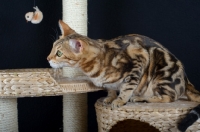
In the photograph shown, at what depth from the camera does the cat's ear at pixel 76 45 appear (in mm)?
1535

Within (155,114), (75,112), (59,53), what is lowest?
(75,112)

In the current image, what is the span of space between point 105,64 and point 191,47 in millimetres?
912

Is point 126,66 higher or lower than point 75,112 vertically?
higher

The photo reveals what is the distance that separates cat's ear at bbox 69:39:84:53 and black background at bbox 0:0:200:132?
0.88m

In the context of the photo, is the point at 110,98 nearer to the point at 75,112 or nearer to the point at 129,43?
the point at 129,43

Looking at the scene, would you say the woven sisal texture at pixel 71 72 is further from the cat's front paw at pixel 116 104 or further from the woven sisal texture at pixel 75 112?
the cat's front paw at pixel 116 104

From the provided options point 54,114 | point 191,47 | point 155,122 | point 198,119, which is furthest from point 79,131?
point 191,47

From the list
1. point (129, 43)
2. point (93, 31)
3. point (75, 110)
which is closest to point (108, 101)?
point (129, 43)

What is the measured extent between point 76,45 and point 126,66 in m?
0.26

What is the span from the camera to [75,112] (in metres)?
2.02

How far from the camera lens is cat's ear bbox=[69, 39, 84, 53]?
1.53 meters

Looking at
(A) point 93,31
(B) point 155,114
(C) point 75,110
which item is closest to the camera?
(B) point 155,114

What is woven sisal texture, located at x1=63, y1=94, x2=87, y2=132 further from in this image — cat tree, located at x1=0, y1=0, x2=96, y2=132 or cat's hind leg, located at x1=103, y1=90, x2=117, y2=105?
cat's hind leg, located at x1=103, y1=90, x2=117, y2=105

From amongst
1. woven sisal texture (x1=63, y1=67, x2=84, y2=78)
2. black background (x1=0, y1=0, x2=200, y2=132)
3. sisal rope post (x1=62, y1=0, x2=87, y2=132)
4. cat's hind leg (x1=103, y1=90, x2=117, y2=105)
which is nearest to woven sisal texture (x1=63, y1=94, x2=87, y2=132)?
sisal rope post (x1=62, y1=0, x2=87, y2=132)
